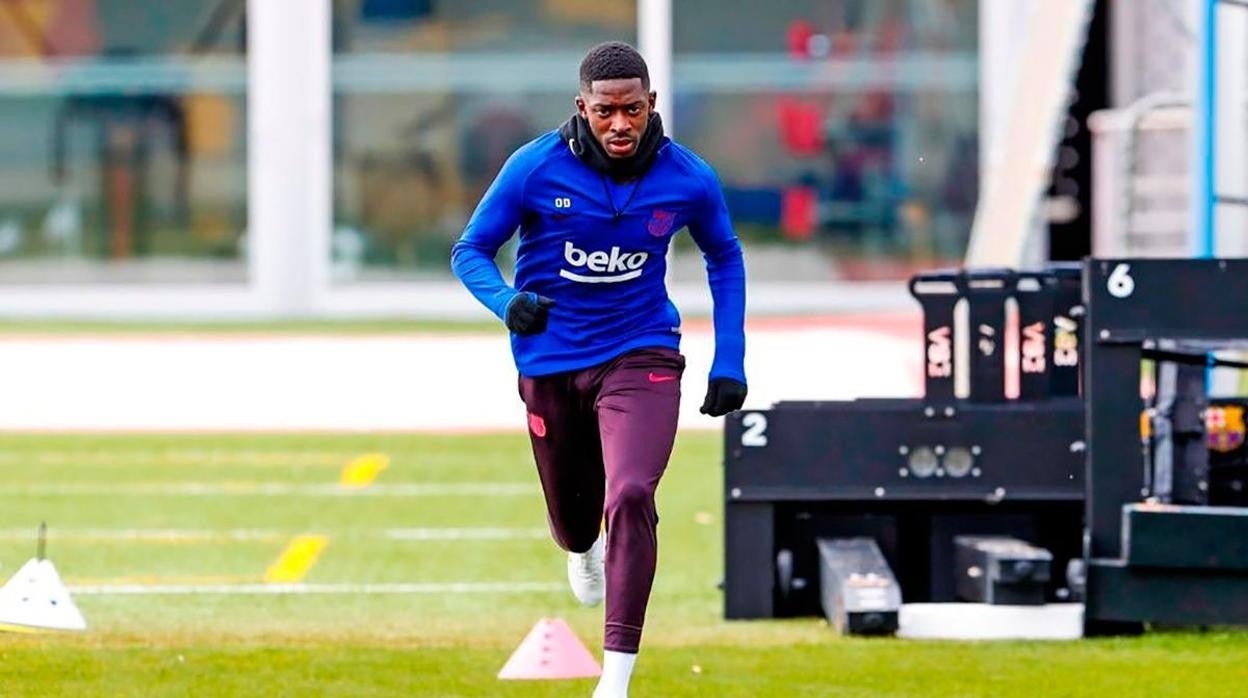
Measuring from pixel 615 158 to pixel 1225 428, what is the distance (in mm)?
3136

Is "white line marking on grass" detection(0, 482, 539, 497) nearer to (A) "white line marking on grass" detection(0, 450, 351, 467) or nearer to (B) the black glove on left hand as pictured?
(A) "white line marking on grass" detection(0, 450, 351, 467)

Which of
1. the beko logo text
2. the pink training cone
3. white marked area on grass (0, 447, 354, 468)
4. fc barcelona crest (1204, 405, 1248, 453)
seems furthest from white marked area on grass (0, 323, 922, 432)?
the beko logo text

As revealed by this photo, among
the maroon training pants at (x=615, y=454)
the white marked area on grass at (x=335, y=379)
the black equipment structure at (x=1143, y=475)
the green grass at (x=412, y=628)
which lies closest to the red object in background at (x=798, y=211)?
the white marked area on grass at (x=335, y=379)

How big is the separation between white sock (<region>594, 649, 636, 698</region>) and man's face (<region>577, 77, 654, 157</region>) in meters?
1.39

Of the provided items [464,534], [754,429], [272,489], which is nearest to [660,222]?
[754,429]

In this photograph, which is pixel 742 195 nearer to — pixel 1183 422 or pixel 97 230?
pixel 97 230

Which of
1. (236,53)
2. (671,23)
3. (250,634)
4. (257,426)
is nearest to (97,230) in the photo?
(236,53)

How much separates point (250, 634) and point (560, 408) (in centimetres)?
196

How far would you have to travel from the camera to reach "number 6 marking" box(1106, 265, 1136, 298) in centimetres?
852

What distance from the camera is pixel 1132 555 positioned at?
27.9 feet

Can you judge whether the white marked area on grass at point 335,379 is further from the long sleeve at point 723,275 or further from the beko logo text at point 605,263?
the beko logo text at point 605,263

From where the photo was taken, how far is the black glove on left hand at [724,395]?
7.17m

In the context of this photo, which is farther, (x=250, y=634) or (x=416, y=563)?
(x=416, y=563)

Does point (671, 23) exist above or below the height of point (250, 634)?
above
